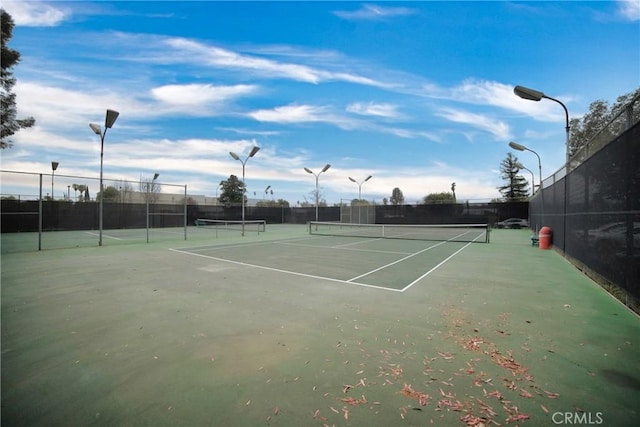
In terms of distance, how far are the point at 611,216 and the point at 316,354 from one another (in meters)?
5.66

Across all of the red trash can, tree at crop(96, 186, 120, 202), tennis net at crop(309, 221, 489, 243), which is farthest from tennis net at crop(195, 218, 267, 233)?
the red trash can

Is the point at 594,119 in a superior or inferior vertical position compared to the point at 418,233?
superior

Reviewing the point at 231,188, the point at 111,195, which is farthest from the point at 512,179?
the point at 111,195

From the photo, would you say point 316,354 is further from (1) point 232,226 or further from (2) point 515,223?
(2) point 515,223

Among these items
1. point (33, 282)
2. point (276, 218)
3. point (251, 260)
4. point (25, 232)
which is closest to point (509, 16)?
point (251, 260)

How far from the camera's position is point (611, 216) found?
4.95 metres

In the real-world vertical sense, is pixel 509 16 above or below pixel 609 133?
above

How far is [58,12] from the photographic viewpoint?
632 cm

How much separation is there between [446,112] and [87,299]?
2220cm

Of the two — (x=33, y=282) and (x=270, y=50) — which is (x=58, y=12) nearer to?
(x=33, y=282)

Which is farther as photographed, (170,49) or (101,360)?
(170,49)

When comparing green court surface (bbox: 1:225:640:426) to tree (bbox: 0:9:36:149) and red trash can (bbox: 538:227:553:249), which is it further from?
tree (bbox: 0:9:36:149)

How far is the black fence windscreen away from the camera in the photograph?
4.08 m

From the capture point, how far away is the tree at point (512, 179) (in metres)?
53.1
